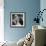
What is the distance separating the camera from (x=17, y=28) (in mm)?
5777

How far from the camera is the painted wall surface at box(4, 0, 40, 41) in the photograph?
574cm

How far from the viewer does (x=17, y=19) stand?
19.0ft

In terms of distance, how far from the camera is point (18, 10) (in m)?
5.76

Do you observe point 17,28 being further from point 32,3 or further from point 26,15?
point 32,3

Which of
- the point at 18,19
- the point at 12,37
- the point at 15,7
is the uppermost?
the point at 15,7

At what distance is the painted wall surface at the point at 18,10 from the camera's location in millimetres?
5738

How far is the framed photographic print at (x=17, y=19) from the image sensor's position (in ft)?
18.9

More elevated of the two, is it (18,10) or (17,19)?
(18,10)

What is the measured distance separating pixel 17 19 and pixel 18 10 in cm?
37

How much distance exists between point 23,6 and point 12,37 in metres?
1.36

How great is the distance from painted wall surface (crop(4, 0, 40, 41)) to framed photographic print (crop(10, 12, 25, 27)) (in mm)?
124

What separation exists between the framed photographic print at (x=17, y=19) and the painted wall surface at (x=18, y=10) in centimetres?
12

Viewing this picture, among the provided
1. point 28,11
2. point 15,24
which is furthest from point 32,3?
point 15,24

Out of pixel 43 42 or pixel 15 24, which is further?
pixel 15 24
